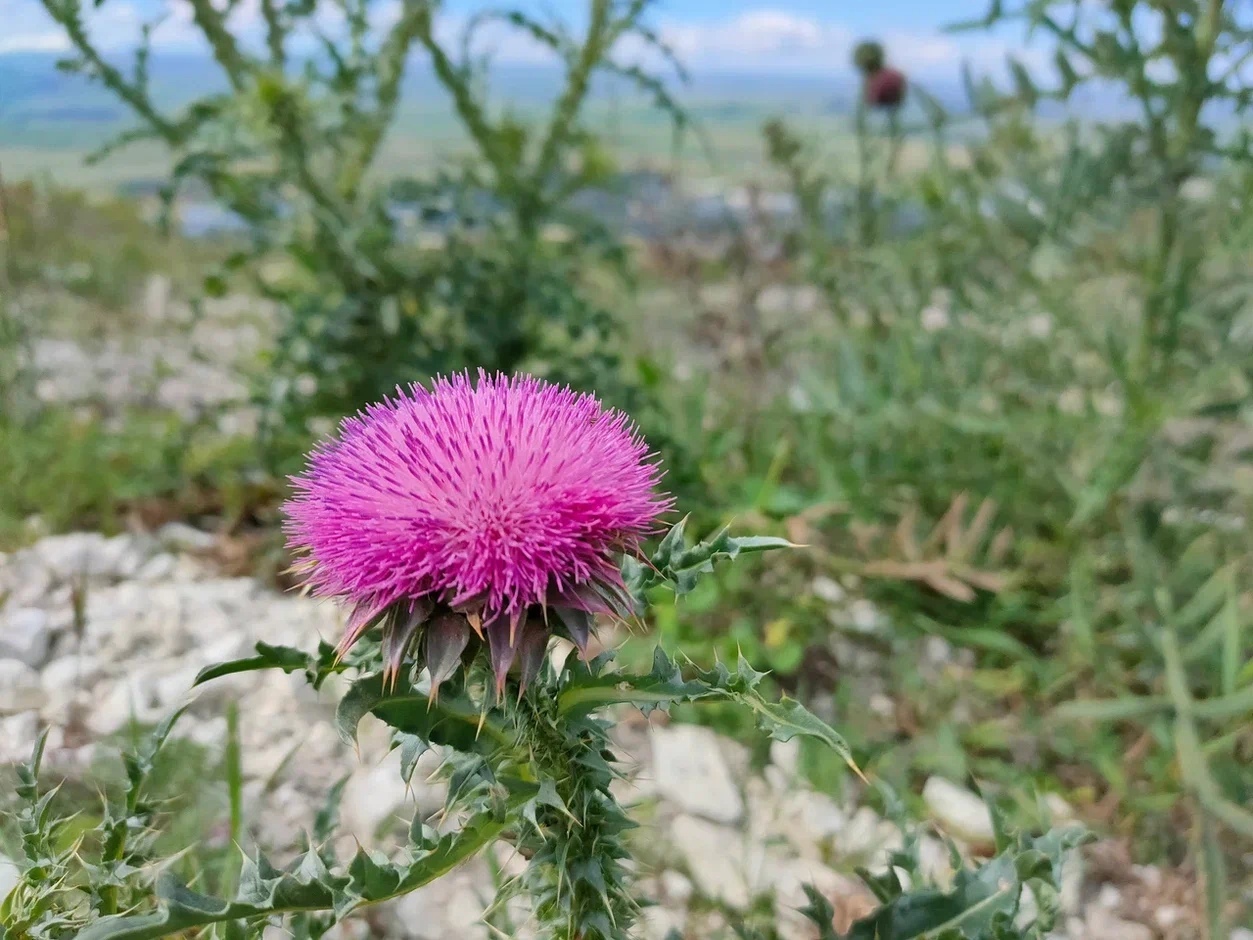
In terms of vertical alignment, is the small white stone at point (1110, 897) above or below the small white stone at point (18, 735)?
below

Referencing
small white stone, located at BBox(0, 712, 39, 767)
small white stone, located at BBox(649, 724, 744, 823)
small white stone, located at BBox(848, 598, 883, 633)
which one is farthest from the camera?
small white stone, located at BBox(848, 598, 883, 633)

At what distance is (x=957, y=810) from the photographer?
2.30 meters

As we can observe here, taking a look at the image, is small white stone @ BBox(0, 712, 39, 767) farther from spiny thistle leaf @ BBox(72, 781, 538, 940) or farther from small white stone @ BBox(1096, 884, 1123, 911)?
small white stone @ BBox(1096, 884, 1123, 911)

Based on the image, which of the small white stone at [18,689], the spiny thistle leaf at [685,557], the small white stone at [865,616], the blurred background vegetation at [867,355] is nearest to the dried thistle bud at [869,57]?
the blurred background vegetation at [867,355]

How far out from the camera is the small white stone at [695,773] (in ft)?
7.41

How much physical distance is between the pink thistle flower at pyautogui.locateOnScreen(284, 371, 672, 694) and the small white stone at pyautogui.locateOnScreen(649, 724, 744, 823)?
1.22 m

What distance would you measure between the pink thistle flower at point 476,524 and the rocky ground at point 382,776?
752mm

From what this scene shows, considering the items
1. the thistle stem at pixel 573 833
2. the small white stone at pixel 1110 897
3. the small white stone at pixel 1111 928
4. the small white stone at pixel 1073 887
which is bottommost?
the small white stone at pixel 1111 928

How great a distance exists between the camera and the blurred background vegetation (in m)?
2.33

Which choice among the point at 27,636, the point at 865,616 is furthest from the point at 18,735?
the point at 865,616

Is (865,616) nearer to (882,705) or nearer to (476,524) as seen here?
(882,705)

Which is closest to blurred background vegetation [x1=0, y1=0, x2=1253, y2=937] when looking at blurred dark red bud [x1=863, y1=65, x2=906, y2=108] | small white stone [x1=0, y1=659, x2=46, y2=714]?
blurred dark red bud [x1=863, y1=65, x2=906, y2=108]

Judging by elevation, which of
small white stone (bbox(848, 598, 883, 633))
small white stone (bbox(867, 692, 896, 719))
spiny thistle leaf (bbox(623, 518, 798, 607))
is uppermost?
spiny thistle leaf (bbox(623, 518, 798, 607))

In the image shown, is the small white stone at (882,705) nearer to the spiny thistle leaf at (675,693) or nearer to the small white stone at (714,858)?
the small white stone at (714,858)
